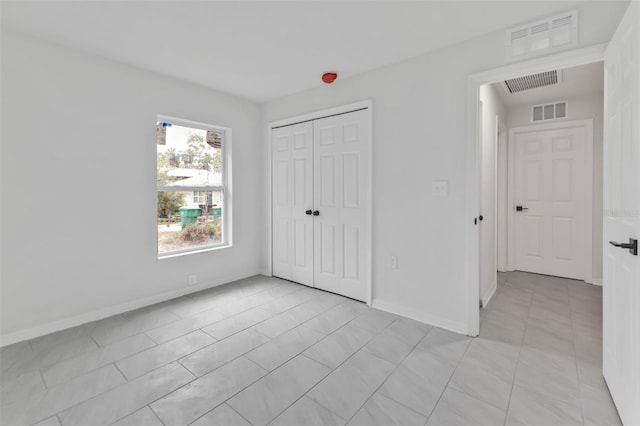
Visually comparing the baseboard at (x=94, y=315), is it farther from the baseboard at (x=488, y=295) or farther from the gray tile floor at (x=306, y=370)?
the baseboard at (x=488, y=295)

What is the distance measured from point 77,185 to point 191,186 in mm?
1125

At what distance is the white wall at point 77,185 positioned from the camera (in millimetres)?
2410

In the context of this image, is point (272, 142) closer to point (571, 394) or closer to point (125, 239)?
point (125, 239)

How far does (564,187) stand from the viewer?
4312 millimetres

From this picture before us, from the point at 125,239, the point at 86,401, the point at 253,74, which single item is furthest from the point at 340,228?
the point at 86,401

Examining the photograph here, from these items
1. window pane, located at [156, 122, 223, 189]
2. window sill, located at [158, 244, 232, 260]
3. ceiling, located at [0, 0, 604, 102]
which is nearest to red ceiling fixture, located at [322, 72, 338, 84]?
ceiling, located at [0, 0, 604, 102]

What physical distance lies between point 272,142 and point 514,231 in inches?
158

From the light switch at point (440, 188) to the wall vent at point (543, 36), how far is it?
1.08m

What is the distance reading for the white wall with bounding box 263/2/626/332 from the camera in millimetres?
2592

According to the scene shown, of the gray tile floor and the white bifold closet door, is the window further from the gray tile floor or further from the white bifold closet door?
the gray tile floor

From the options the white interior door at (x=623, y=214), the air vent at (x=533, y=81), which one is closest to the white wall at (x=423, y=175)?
the white interior door at (x=623, y=214)

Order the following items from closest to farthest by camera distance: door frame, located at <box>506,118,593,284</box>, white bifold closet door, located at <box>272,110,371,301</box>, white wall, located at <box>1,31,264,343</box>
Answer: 1. white wall, located at <box>1,31,264,343</box>
2. white bifold closet door, located at <box>272,110,371,301</box>
3. door frame, located at <box>506,118,593,284</box>

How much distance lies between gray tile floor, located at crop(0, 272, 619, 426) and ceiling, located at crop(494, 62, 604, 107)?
2.62 meters

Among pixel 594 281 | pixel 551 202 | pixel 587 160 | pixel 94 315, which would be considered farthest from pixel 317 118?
pixel 594 281
